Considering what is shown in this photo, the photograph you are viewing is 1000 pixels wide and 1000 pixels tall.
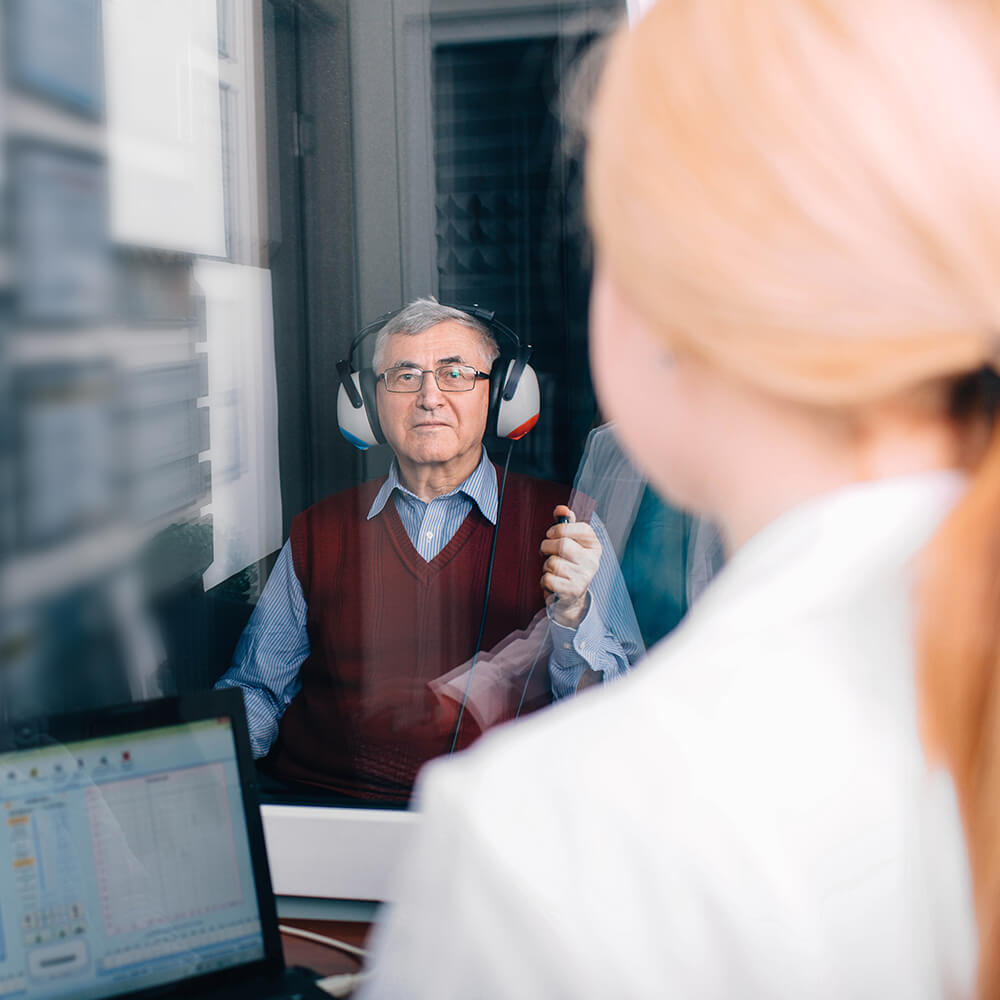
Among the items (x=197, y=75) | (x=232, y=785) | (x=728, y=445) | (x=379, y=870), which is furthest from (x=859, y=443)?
(x=197, y=75)

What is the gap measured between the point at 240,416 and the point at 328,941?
0.55 m

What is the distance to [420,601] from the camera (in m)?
1.05

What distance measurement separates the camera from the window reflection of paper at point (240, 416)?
1.06 meters

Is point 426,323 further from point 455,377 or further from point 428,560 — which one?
point 428,560

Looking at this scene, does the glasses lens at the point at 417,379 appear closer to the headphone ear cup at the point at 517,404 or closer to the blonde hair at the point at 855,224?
the headphone ear cup at the point at 517,404

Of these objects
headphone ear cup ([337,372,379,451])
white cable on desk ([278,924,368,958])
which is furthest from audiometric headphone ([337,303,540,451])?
white cable on desk ([278,924,368,958])

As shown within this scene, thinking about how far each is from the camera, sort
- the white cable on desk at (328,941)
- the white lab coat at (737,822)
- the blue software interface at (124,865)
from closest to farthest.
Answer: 1. the white lab coat at (737,822)
2. the blue software interface at (124,865)
3. the white cable on desk at (328,941)

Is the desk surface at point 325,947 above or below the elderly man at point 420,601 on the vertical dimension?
below

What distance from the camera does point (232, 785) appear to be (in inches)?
30.8

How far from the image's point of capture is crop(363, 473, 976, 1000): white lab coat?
0.35 m

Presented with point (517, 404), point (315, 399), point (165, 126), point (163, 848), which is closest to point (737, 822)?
point (163, 848)

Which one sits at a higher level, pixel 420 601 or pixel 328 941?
pixel 420 601

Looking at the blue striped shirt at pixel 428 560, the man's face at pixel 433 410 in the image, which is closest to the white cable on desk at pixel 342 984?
the blue striped shirt at pixel 428 560

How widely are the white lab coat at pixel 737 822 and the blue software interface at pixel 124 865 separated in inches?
16.6
